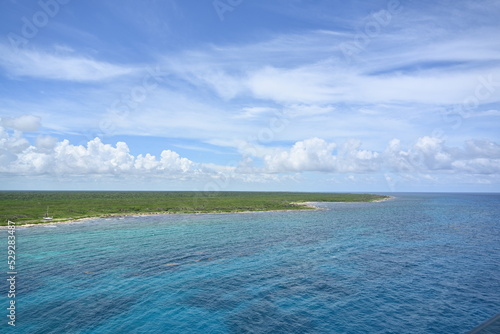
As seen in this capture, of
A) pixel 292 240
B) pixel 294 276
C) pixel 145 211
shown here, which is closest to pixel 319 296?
pixel 294 276

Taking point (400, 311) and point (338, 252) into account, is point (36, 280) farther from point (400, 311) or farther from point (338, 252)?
point (338, 252)

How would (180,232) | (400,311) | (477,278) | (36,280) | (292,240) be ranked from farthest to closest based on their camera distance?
1. (180,232)
2. (292,240)
3. (477,278)
4. (36,280)
5. (400,311)

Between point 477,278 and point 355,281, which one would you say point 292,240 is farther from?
point 477,278

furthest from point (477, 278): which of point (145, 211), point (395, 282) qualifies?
point (145, 211)

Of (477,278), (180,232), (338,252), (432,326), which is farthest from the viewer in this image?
(180,232)

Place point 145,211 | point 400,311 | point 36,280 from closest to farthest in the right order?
point 400,311
point 36,280
point 145,211

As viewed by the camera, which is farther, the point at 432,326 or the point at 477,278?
the point at 477,278
